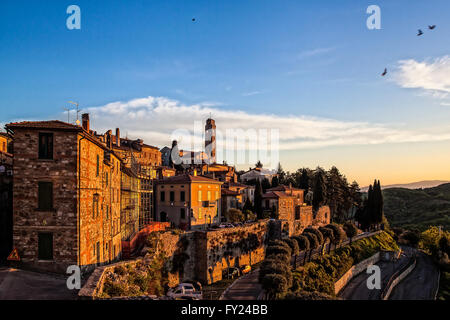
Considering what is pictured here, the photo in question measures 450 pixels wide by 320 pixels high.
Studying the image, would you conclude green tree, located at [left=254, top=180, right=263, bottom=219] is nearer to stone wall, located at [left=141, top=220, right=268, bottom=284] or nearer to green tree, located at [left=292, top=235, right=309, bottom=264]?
stone wall, located at [left=141, top=220, right=268, bottom=284]

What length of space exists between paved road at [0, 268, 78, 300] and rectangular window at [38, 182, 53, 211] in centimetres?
392

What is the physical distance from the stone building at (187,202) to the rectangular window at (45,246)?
89.7 ft

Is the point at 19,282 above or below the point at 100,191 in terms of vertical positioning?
below

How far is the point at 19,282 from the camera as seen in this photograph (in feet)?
57.6

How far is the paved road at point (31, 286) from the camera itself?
52.7ft

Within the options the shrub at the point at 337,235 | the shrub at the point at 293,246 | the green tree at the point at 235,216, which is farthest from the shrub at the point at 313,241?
the green tree at the point at 235,216

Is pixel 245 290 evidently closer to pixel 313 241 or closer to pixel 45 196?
pixel 313 241

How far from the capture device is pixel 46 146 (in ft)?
64.5

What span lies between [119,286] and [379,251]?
→ 54.5 meters

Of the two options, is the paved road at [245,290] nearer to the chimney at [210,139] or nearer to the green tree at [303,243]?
the green tree at [303,243]

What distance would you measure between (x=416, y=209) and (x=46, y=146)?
424 feet

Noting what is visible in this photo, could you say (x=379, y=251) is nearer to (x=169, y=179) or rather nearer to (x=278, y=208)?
(x=278, y=208)
